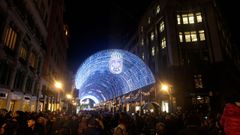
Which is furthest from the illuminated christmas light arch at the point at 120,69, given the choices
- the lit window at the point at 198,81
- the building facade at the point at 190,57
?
the lit window at the point at 198,81

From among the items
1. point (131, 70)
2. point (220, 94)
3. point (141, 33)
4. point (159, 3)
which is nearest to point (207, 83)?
point (220, 94)

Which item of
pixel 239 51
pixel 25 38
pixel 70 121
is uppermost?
pixel 239 51

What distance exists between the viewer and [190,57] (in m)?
38.9

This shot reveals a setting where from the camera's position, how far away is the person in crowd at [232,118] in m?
3.30

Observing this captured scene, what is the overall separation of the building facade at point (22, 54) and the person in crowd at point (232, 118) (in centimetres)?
1677

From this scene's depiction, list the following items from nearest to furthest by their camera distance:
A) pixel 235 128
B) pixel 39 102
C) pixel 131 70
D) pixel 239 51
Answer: pixel 235 128
pixel 39 102
pixel 131 70
pixel 239 51

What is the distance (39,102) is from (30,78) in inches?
214

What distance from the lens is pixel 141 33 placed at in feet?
188

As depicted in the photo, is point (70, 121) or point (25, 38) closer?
point (70, 121)

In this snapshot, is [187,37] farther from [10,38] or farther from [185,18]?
[10,38]

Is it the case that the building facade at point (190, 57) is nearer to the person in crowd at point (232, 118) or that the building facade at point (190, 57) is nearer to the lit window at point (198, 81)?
the lit window at point (198, 81)

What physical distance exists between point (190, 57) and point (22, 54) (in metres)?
31.5

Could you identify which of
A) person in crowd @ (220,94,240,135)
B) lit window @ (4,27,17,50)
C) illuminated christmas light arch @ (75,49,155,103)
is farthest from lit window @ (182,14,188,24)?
person in crowd @ (220,94,240,135)

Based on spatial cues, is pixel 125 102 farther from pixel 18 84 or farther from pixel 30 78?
pixel 18 84
